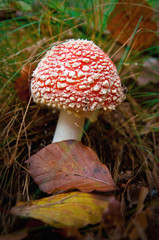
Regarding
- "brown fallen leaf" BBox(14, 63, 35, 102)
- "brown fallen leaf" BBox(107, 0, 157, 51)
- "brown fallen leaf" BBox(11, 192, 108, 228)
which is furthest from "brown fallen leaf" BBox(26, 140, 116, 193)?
"brown fallen leaf" BBox(107, 0, 157, 51)

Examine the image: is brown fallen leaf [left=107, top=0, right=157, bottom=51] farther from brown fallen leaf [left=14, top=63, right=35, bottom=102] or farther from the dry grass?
brown fallen leaf [left=14, top=63, right=35, bottom=102]

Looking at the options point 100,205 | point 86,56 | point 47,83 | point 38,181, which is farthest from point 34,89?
point 100,205

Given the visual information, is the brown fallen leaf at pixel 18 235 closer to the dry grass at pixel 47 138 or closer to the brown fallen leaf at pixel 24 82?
the dry grass at pixel 47 138

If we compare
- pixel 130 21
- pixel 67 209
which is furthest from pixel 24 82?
pixel 130 21

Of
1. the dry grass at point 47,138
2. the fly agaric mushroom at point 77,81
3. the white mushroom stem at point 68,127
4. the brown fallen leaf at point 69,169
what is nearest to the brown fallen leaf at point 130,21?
the dry grass at point 47,138

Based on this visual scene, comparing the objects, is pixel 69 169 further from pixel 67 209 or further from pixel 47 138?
pixel 47 138

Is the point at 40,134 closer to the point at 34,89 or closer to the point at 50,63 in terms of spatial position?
the point at 34,89
